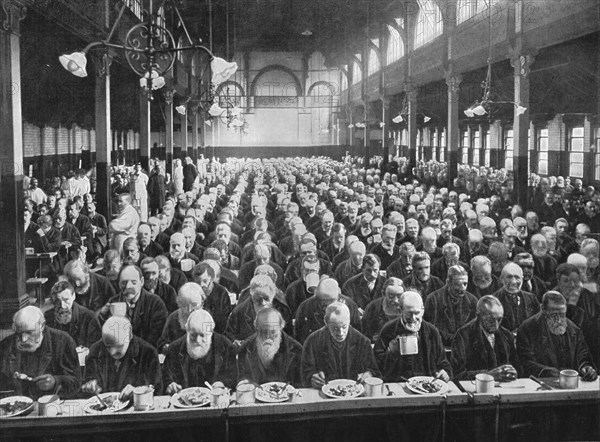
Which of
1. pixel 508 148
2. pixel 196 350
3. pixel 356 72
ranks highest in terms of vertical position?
pixel 356 72

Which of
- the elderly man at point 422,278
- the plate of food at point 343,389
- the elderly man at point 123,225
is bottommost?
the plate of food at point 343,389

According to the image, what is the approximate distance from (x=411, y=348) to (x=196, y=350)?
6.46 ft

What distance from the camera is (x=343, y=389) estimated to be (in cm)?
531

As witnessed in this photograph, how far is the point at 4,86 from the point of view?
9086 mm

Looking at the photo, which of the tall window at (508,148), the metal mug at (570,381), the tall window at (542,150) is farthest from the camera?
the tall window at (508,148)

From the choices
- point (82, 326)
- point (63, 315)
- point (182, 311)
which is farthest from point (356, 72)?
point (63, 315)

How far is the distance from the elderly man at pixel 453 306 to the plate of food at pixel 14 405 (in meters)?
4.35

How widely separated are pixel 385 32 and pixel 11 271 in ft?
84.9

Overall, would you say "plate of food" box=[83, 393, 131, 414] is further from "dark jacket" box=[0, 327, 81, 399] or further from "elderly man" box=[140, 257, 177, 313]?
"elderly man" box=[140, 257, 177, 313]

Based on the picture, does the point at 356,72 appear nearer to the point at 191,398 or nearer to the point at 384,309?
the point at 384,309

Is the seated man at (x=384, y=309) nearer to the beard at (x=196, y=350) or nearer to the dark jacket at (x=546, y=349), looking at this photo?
the dark jacket at (x=546, y=349)

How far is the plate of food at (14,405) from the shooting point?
4863 millimetres

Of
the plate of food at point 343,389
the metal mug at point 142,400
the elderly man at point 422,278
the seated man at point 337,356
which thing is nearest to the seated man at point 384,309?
the elderly man at point 422,278

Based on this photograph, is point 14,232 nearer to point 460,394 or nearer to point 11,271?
point 11,271
